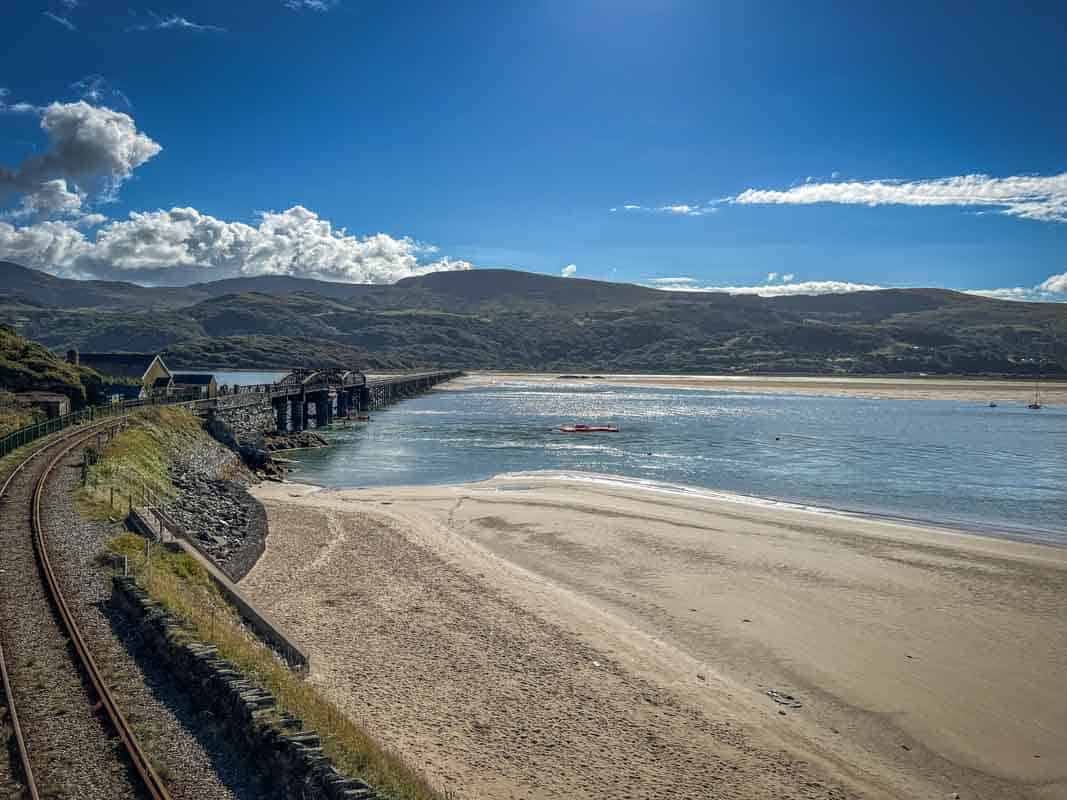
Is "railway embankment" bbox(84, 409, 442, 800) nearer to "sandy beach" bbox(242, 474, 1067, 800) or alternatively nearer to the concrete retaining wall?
the concrete retaining wall

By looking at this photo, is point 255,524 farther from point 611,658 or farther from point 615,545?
point 611,658

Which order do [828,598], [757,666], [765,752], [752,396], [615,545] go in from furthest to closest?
[752,396], [615,545], [828,598], [757,666], [765,752]

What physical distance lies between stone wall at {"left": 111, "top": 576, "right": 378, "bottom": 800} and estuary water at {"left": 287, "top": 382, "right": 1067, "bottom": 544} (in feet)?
96.3

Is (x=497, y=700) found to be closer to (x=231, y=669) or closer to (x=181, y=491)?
(x=231, y=669)

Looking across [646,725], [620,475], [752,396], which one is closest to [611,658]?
[646,725]

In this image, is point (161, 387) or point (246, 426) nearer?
point (246, 426)

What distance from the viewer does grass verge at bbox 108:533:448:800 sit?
993 centimetres

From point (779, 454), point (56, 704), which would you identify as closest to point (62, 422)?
point (56, 704)

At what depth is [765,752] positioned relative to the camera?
13.3m

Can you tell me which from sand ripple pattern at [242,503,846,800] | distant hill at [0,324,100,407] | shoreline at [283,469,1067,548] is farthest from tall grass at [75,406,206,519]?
distant hill at [0,324,100,407]

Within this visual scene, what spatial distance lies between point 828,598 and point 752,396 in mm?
110838

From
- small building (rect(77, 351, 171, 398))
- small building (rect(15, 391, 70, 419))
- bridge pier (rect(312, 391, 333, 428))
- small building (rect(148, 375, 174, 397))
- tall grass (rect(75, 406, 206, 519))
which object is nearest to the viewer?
tall grass (rect(75, 406, 206, 519))

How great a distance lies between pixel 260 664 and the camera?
13.1 metres

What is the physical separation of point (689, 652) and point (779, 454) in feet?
128
